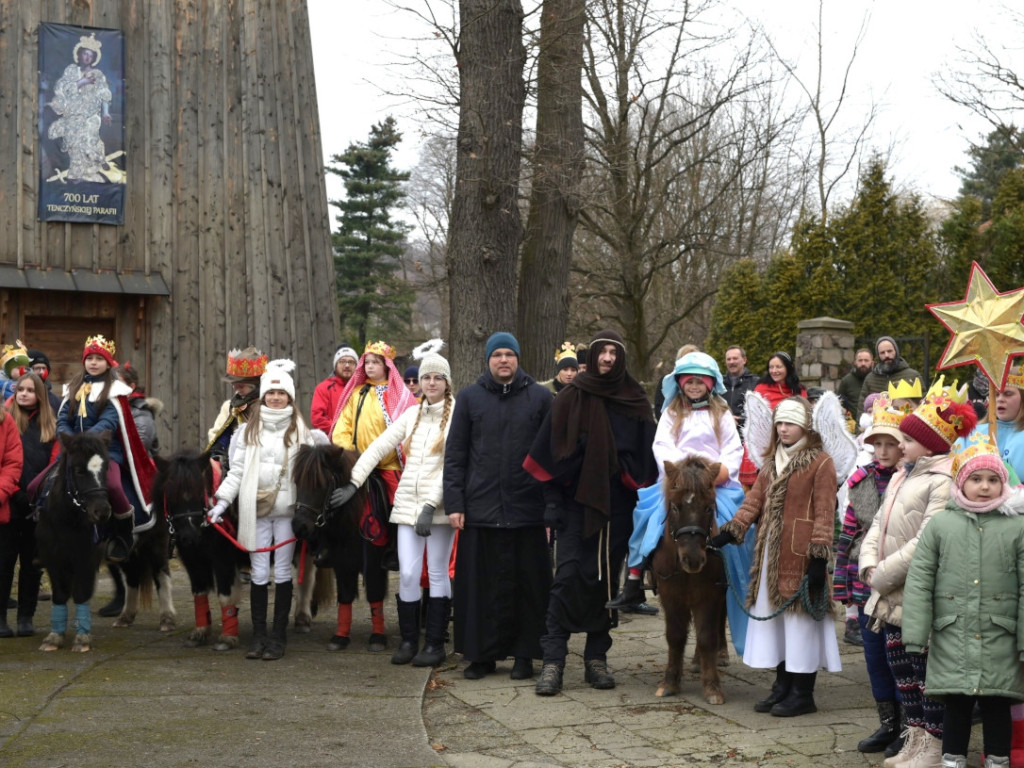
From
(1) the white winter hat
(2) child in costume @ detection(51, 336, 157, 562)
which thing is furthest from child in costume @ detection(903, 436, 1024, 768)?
(2) child in costume @ detection(51, 336, 157, 562)

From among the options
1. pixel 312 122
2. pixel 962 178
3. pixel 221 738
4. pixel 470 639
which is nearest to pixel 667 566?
pixel 470 639

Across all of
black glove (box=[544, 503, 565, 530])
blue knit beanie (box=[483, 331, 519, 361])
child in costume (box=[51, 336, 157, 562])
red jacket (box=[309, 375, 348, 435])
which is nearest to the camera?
black glove (box=[544, 503, 565, 530])

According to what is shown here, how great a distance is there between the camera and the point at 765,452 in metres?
6.90

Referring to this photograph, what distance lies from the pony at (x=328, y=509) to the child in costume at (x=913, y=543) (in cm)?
361

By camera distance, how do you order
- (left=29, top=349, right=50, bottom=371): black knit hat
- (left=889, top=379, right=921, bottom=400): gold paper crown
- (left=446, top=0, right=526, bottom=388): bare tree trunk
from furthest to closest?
(left=446, top=0, right=526, bottom=388): bare tree trunk < (left=29, top=349, right=50, bottom=371): black knit hat < (left=889, top=379, right=921, bottom=400): gold paper crown

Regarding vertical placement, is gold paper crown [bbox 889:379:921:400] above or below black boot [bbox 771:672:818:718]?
above

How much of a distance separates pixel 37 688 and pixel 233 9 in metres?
8.95

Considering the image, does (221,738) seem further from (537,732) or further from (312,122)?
(312,122)

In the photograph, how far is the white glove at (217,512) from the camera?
309 inches

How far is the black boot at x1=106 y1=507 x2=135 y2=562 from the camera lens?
27.8 feet

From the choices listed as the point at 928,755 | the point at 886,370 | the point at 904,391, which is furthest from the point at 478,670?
the point at 886,370

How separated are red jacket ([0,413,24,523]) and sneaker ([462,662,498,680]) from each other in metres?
3.35

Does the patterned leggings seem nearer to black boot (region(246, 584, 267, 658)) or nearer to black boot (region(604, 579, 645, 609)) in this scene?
black boot (region(604, 579, 645, 609))

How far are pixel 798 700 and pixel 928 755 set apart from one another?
1121mm
